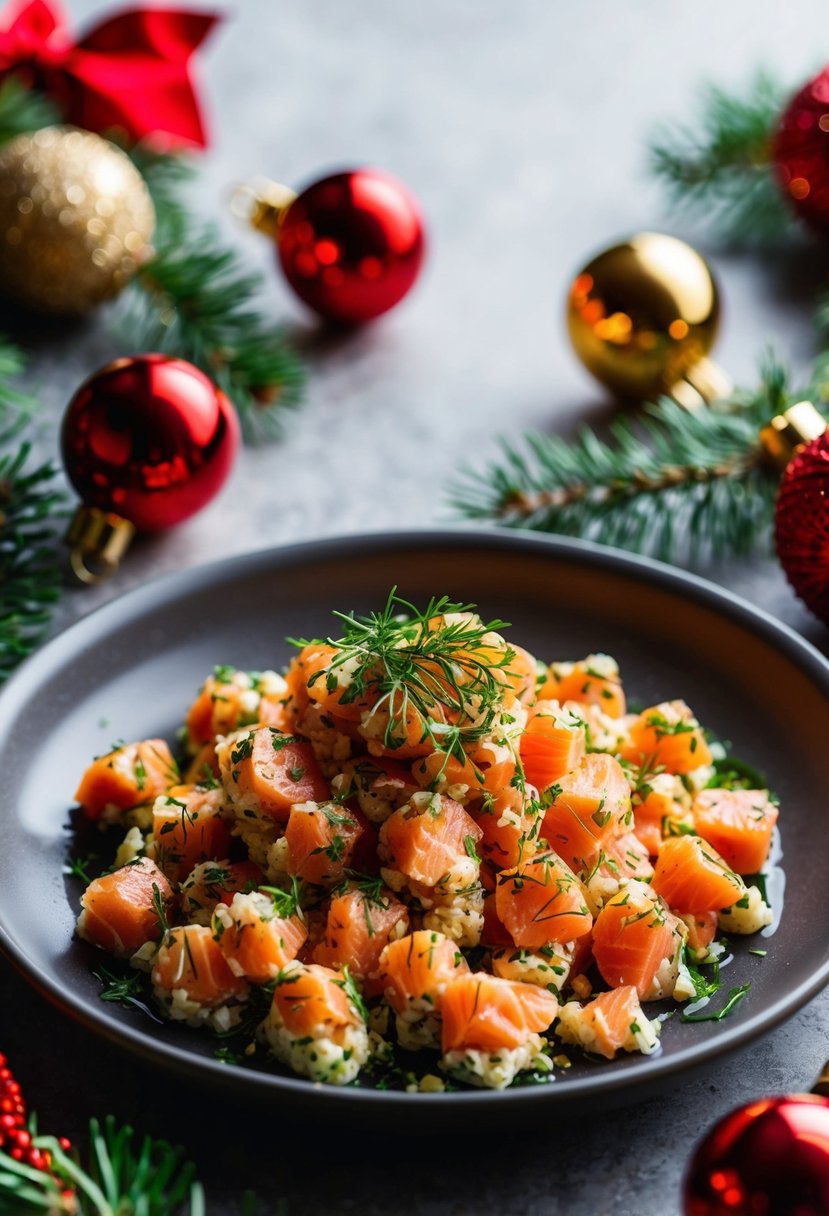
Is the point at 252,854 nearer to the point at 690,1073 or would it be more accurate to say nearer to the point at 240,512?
the point at 690,1073

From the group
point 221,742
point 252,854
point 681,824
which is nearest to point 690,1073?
point 681,824

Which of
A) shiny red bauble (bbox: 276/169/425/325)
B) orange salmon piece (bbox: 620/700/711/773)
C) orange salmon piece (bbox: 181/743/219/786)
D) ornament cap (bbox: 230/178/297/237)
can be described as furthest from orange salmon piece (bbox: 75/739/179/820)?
ornament cap (bbox: 230/178/297/237)

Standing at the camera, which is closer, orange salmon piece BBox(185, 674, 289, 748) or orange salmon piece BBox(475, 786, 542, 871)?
orange salmon piece BBox(475, 786, 542, 871)

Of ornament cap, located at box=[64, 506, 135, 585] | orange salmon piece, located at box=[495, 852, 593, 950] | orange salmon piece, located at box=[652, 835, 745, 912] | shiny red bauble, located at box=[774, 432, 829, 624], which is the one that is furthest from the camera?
ornament cap, located at box=[64, 506, 135, 585]

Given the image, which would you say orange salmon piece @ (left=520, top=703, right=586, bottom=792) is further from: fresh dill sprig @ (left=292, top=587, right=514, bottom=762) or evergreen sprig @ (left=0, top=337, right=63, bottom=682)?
evergreen sprig @ (left=0, top=337, right=63, bottom=682)

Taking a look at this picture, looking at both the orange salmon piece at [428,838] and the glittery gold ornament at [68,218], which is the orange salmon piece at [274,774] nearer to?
the orange salmon piece at [428,838]

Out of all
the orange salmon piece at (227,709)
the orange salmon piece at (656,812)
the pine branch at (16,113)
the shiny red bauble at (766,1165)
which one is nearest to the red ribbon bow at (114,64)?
the pine branch at (16,113)

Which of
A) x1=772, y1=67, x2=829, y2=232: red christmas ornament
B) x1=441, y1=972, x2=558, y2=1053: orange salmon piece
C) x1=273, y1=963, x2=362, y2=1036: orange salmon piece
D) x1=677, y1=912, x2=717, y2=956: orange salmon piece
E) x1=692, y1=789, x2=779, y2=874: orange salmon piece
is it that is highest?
x1=772, y1=67, x2=829, y2=232: red christmas ornament
